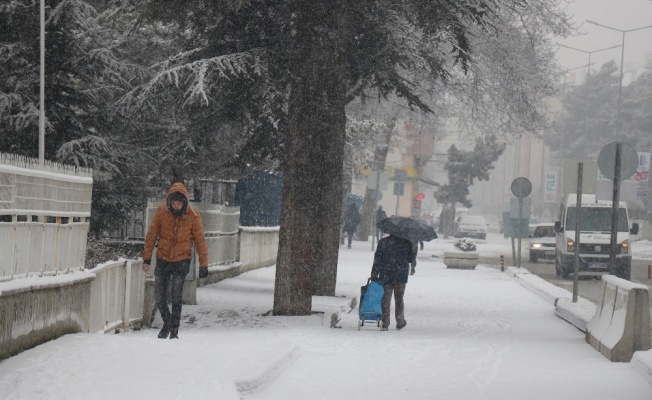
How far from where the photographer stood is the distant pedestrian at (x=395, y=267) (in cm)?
1783

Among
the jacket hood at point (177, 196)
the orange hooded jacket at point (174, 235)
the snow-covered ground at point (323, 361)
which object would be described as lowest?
the snow-covered ground at point (323, 361)

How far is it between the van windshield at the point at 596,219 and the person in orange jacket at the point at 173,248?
23623mm

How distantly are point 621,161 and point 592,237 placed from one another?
1650cm

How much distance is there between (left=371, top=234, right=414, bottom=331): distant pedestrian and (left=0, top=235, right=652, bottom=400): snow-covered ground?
0.45 meters

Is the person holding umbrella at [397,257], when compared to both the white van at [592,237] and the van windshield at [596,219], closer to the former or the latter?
the white van at [592,237]

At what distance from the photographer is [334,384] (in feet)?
36.9

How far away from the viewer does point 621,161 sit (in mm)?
19984

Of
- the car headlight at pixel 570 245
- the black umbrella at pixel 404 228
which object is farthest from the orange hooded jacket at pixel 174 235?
the car headlight at pixel 570 245

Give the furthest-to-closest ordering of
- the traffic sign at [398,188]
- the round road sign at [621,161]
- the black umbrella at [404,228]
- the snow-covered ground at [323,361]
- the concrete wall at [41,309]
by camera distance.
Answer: the traffic sign at [398,188] → the round road sign at [621,161] → the black umbrella at [404,228] → the concrete wall at [41,309] → the snow-covered ground at [323,361]

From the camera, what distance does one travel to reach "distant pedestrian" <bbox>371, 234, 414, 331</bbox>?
1783 centimetres

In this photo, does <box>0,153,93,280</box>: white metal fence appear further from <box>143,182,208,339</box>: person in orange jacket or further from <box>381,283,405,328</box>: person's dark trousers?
<box>381,283,405,328</box>: person's dark trousers

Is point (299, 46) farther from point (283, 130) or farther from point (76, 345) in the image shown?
point (76, 345)

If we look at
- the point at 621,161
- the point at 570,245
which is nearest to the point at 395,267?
the point at 621,161

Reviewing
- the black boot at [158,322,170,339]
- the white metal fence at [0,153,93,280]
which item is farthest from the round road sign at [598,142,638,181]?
the white metal fence at [0,153,93,280]
